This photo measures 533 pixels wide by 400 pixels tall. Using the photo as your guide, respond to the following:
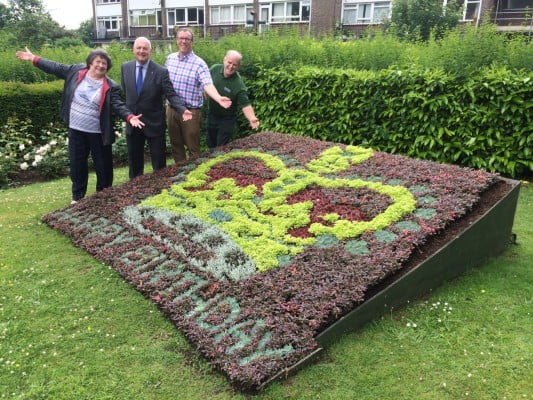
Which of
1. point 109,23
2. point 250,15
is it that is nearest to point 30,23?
point 109,23

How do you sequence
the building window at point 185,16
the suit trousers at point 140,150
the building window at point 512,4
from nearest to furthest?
the suit trousers at point 140,150 < the building window at point 512,4 < the building window at point 185,16

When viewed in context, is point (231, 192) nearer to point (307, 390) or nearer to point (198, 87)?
point (198, 87)

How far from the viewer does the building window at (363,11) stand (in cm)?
2689

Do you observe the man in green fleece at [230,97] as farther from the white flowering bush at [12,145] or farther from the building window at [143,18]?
the building window at [143,18]

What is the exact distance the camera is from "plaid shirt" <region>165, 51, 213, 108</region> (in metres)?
6.02

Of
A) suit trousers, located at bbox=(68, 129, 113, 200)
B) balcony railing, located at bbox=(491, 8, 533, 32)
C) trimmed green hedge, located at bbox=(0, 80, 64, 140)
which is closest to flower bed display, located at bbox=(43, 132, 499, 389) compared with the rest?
suit trousers, located at bbox=(68, 129, 113, 200)

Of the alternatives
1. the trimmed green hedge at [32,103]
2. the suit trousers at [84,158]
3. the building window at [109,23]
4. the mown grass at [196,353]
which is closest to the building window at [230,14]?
the building window at [109,23]

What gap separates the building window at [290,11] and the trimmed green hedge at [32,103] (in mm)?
23703

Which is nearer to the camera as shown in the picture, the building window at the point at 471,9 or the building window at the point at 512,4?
the building window at the point at 512,4

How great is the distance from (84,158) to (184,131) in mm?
1416

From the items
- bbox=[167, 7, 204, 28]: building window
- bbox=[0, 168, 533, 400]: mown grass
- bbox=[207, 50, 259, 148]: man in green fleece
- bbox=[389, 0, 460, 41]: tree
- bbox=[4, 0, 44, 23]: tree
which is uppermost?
bbox=[4, 0, 44, 23]: tree

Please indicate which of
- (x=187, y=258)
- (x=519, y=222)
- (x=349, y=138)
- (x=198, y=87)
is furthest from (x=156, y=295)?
(x=349, y=138)

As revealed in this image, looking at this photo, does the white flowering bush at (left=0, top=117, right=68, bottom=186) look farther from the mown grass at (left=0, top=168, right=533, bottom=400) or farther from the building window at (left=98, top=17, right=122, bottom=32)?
the building window at (left=98, top=17, right=122, bottom=32)

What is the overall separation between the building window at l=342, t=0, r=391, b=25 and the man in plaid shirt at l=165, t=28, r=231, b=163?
76.0 ft
